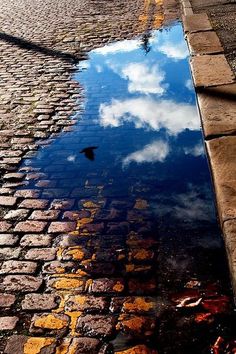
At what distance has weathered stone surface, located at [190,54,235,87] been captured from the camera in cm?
Answer: 480

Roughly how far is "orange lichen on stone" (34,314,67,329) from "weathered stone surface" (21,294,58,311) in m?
0.07

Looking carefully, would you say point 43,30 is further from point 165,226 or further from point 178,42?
point 165,226

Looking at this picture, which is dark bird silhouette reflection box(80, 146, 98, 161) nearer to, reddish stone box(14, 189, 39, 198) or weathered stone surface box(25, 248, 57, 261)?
reddish stone box(14, 189, 39, 198)

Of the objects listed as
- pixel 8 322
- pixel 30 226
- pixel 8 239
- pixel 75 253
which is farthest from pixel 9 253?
pixel 8 322

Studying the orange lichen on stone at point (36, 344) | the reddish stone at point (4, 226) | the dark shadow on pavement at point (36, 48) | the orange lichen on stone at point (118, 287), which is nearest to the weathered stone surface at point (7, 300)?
the orange lichen on stone at point (36, 344)

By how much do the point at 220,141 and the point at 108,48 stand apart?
15.6 feet

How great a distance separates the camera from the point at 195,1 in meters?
10.4

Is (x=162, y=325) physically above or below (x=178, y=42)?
above

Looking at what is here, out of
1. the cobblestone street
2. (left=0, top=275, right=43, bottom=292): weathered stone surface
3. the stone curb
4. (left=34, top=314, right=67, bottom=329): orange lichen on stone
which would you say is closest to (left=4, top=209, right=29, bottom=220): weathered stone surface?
the cobblestone street

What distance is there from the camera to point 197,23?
308 inches

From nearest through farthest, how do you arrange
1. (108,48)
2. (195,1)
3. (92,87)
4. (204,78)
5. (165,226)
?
(165,226) → (204,78) → (92,87) → (108,48) → (195,1)

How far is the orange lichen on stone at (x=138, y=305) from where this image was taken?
2.15 metres

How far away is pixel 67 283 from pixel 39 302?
194mm

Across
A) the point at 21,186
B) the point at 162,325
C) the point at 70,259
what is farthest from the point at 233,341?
the point at 21,186
